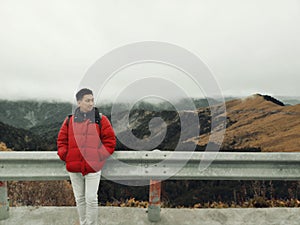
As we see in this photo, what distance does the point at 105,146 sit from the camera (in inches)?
131

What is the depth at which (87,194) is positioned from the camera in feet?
11.2

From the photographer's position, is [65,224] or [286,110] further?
[286,110]

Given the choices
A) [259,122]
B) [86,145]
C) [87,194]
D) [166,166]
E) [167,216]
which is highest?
[86,145]

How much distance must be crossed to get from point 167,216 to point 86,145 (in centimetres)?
172

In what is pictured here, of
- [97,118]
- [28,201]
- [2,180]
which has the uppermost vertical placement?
[97,118]

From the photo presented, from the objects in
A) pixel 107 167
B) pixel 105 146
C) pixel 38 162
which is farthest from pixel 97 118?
pixel 38 162

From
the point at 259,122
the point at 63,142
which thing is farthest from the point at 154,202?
the point at 259,122

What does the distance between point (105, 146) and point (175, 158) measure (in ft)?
3.11

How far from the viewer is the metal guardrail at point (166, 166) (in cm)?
362

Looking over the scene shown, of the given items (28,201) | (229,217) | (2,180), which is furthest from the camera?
(28,201)

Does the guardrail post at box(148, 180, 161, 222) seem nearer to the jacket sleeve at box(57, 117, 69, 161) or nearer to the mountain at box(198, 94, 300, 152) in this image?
the jacket sleeve at box(57, 117, 69, 161)

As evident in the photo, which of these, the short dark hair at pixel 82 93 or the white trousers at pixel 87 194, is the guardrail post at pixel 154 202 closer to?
the white trousers at pixel 87 194

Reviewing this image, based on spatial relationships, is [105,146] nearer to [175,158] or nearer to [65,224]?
[175,158]

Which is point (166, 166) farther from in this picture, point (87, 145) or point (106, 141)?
point (87, 145)
